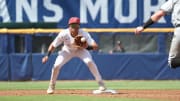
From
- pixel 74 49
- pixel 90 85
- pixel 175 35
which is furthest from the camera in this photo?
pixel 90 85

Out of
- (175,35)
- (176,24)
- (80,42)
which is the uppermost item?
(176,24)

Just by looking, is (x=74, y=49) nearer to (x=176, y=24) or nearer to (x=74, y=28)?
(x=74, y=28)

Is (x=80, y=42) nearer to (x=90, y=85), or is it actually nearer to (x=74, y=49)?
(x=74, y=49)

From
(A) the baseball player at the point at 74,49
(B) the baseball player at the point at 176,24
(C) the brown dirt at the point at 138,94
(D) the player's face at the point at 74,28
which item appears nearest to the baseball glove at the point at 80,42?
(A) the baseball player at the point at 74,49

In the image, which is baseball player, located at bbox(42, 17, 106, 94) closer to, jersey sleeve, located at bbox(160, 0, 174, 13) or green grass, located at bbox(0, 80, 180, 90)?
green grass, located at bbox(0, 80, 180, 90)

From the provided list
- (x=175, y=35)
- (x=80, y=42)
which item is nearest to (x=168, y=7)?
(x=175, y=35)

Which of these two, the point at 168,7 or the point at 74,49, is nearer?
the point at 168,7

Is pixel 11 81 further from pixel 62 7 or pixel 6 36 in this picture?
→ pixel 62 7

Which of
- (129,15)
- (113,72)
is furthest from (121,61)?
(129,15)

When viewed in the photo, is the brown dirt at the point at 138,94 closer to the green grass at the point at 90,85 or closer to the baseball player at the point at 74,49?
the baseball player at the point at 74,49

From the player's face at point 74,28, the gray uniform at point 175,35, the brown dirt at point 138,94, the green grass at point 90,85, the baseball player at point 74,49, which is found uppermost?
the gray uniform at point 175,35

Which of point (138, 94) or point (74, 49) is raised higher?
point (74, 49)

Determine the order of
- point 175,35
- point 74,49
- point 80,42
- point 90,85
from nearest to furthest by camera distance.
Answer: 1. point 175,35
2. point 80,42
3. point 74,49
4. point 90,85

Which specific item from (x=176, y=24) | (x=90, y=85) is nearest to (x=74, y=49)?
(x=176, y=24)
